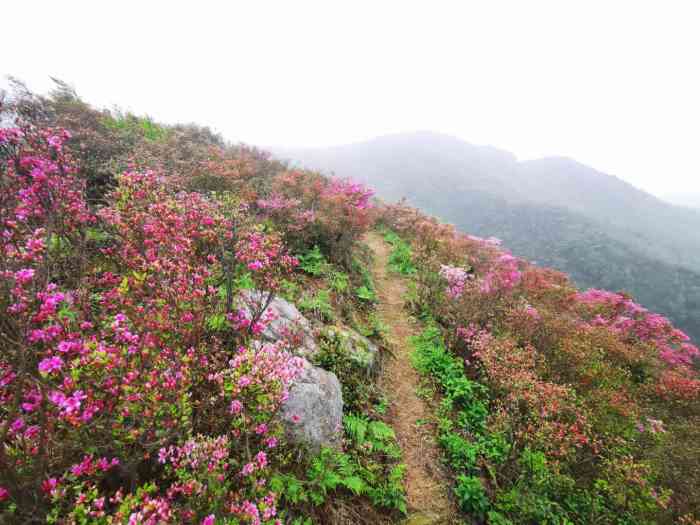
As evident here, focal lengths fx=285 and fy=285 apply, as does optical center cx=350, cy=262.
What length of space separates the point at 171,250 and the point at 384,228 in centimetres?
1372

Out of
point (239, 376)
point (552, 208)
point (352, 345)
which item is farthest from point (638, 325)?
point (552, 208)

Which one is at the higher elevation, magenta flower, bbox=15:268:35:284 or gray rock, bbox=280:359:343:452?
magenta flower, bbox=15:268:35:284

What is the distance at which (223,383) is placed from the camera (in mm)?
2816

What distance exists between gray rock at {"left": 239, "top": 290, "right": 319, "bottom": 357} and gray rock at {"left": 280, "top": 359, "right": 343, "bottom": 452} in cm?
40

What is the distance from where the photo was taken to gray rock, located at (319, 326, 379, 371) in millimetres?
5676

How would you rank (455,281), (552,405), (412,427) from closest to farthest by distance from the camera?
1. (552,405)
2. (412,427)
3. (455,281)

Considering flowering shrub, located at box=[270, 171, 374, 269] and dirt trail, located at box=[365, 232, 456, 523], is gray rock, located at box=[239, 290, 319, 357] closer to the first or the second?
dirt trail, located at box=[365, 232, 456, 523]

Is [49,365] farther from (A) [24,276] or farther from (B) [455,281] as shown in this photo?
(B) [455,281]

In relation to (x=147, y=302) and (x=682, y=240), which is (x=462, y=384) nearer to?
(x=147, y=302)

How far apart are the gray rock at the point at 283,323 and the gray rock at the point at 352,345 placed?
0.40 meters

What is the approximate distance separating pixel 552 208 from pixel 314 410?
51472mm

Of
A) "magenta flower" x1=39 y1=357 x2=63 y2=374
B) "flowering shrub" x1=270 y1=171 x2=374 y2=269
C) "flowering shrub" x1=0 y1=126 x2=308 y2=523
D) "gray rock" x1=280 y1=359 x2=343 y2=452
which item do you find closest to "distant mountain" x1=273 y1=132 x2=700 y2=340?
"flowering shrub" x1=270 y1=171 x2=374 y2=269

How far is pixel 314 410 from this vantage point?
4.14m

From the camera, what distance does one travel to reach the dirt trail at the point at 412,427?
443 centimetres
